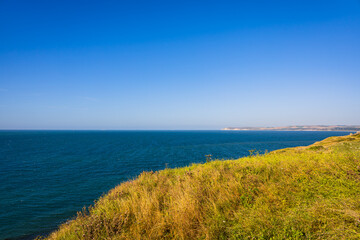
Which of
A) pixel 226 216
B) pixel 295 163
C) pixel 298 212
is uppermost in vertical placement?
pixel 295 163

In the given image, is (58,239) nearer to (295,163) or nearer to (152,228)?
(152,228)

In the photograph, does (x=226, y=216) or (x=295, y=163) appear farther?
(x=295, y=163)

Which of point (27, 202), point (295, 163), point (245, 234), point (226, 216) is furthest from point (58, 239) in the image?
point (27, 202)

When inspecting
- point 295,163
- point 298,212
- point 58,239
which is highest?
point 295,163

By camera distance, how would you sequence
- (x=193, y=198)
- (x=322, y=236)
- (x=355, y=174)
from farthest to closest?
1. (x=193, y=198)
2. (x=355, y=174)
3. (x=322, y=236)

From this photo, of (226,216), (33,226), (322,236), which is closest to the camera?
(322,236)

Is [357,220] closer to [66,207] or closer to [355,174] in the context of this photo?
[355,174]

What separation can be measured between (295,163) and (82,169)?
31.7 m

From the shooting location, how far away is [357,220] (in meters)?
4.23

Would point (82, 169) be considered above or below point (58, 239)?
below

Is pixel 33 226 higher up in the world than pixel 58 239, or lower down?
lower down

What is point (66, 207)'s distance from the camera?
15742mm

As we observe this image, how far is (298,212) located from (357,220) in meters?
1.23

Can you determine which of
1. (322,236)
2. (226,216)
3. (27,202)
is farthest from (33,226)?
(322,236)
